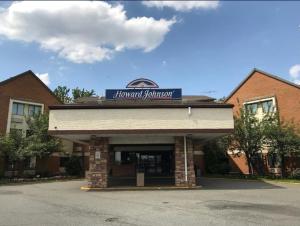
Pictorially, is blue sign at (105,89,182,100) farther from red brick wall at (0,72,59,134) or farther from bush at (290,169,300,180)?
red brick wall at (0,72,59,134)

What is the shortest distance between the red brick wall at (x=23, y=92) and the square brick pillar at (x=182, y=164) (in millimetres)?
24393

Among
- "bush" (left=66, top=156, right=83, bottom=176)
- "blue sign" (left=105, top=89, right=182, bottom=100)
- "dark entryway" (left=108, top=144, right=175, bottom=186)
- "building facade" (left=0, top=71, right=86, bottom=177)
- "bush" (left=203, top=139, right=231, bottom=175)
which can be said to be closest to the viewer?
"blue sign" (left=105, top=89, right=182, bottom=100)

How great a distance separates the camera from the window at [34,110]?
43.1 meters

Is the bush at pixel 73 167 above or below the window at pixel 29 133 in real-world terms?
below

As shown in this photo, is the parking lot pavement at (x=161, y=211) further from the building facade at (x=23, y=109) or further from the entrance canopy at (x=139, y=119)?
the building facade at (x=23, y=109)

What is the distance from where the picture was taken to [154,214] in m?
13.0

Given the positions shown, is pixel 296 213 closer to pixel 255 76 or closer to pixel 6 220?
pixel 6 220

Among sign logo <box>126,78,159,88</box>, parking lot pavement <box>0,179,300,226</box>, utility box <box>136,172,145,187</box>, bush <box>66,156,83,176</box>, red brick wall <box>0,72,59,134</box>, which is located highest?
red brick wall <box>0,72,59,134</box>

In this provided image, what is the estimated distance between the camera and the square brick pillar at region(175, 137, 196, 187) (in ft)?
76.5

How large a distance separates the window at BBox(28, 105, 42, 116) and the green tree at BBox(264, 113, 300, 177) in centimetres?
2634

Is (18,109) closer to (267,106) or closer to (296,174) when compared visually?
(267,106)

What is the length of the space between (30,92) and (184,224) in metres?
36.7

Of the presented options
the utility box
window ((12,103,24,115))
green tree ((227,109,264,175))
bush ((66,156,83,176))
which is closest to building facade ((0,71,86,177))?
window ((12,103,24,115))

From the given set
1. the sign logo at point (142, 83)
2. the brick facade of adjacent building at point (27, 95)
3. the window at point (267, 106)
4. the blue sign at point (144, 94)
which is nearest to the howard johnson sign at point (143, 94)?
the blue sign at point (144, 94)
